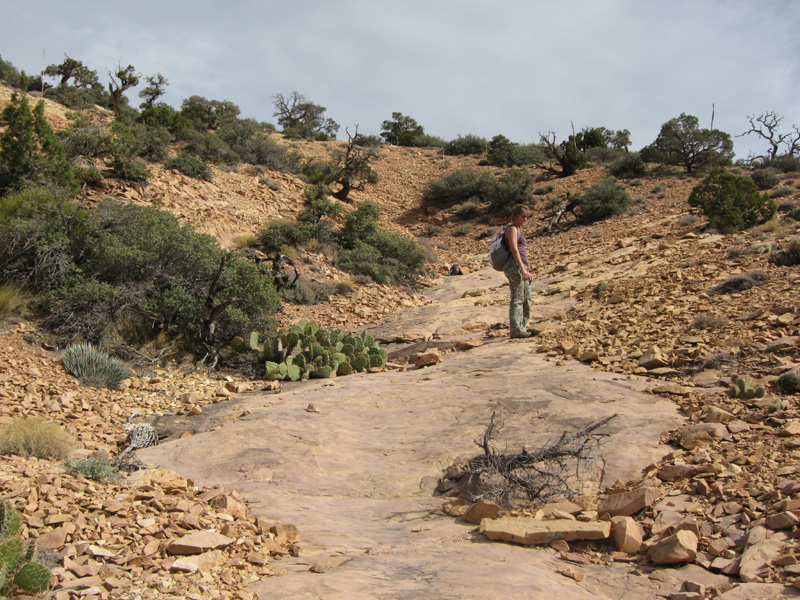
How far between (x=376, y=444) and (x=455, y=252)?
53.1 feet

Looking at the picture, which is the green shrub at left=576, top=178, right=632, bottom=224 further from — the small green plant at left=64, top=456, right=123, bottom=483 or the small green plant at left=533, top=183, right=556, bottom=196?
the small green plant at left=64, top=456, right=123, bottom=483

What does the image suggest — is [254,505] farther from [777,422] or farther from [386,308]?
[386,308]

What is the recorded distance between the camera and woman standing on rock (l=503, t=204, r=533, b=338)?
787 cm

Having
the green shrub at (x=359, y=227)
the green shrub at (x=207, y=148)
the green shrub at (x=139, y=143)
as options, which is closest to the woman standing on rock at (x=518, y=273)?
the green shrub at (x=359, y=227)

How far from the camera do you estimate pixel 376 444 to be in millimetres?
5473

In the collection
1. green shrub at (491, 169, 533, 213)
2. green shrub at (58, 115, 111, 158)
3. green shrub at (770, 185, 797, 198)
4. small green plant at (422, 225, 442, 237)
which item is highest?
green shrub at (491, 169, 533, 213)

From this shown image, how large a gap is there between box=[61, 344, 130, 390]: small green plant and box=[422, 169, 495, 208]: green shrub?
2008 cm

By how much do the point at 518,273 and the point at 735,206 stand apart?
27.2 ft

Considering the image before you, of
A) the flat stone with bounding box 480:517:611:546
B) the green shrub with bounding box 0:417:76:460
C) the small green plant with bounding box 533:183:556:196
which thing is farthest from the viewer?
the small green plant with bounding box 533:183:556:196

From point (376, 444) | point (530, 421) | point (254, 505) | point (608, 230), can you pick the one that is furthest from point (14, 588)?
point (608, 230)

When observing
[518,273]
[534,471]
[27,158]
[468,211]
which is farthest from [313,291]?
[468,211]

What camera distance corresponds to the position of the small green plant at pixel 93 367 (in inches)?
274

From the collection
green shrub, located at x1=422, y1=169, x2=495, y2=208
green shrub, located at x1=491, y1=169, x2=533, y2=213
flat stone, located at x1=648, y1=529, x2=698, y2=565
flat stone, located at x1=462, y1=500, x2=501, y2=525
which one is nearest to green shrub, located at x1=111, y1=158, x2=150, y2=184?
green shrub, located at x1=422, y1=169, x2=495, y2=208

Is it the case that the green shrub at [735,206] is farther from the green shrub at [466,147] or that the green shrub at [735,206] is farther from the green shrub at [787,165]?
the green shrub at [466,147]
